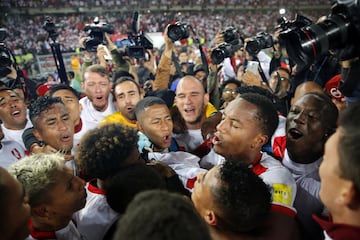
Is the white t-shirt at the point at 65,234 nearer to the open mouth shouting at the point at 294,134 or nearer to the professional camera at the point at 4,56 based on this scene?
the open mouth shouting at the point at 294,134

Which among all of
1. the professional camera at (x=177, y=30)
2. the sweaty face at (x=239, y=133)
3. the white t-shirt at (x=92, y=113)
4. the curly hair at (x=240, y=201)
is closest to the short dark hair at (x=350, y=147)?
the curly hair at (x=240, y=201)

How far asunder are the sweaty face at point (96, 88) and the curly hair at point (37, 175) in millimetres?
2265

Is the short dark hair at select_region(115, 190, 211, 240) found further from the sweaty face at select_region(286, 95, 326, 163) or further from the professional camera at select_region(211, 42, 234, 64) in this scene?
the professional camera at select_region(211, 42, 234, 64)

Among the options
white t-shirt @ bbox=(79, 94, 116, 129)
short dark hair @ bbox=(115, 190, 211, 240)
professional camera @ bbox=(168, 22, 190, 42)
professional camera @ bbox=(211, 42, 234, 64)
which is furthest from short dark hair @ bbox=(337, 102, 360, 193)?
white t-shirt @ bbox=(79, 94, 116, 129)

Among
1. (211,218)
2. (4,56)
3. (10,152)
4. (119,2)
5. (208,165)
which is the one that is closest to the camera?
(211,218)

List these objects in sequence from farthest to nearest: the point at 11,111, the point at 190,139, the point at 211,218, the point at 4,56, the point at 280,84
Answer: the point at 280,84
the point at 11,111
the point at 4,56
the point at 190,139
the point at 211,218

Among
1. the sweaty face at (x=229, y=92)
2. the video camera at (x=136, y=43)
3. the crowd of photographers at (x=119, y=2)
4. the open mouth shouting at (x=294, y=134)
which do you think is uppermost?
the crowd of photographers at (x=119, y=2)

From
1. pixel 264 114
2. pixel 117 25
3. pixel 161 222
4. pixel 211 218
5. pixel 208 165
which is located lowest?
pixel 208 165

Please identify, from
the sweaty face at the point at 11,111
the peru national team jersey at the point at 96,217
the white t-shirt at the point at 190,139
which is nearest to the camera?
the peru national team jersey at the point at 96,217

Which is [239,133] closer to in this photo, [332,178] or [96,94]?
[332,178]

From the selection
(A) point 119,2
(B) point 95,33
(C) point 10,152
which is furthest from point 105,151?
(A) point 119,2

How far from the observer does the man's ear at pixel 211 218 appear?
1440 mm

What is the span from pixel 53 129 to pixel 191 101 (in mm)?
1290

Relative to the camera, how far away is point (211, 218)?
1.45m
